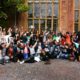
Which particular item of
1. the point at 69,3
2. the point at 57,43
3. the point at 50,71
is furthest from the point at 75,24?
the point at 50,71

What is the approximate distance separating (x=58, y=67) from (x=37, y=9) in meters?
7.38

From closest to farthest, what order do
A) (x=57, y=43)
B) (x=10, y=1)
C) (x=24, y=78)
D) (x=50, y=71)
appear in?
(x=24, y=78), (x=50, y=71), (x=57, y=43), (x=10, y=1)

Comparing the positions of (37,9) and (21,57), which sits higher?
(37,9)

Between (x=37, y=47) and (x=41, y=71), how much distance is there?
347 centimetres

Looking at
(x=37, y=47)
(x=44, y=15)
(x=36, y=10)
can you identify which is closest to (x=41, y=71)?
(x=37, y=47)

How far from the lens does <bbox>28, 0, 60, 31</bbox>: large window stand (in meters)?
27.1

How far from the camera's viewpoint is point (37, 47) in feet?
74.8

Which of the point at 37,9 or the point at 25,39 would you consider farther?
the point at 37,9

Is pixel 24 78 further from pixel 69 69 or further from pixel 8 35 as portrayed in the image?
pixel 8 35

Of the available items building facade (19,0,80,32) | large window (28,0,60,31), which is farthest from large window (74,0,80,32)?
large window (28,0,60,31)

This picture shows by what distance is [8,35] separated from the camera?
23.7 metres

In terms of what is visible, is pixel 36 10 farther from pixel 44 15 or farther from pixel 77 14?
pixel 77 14

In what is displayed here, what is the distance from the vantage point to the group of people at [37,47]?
21969 millimetres

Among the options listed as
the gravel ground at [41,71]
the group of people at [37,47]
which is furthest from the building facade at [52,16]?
the gravel ground at [41,71]
